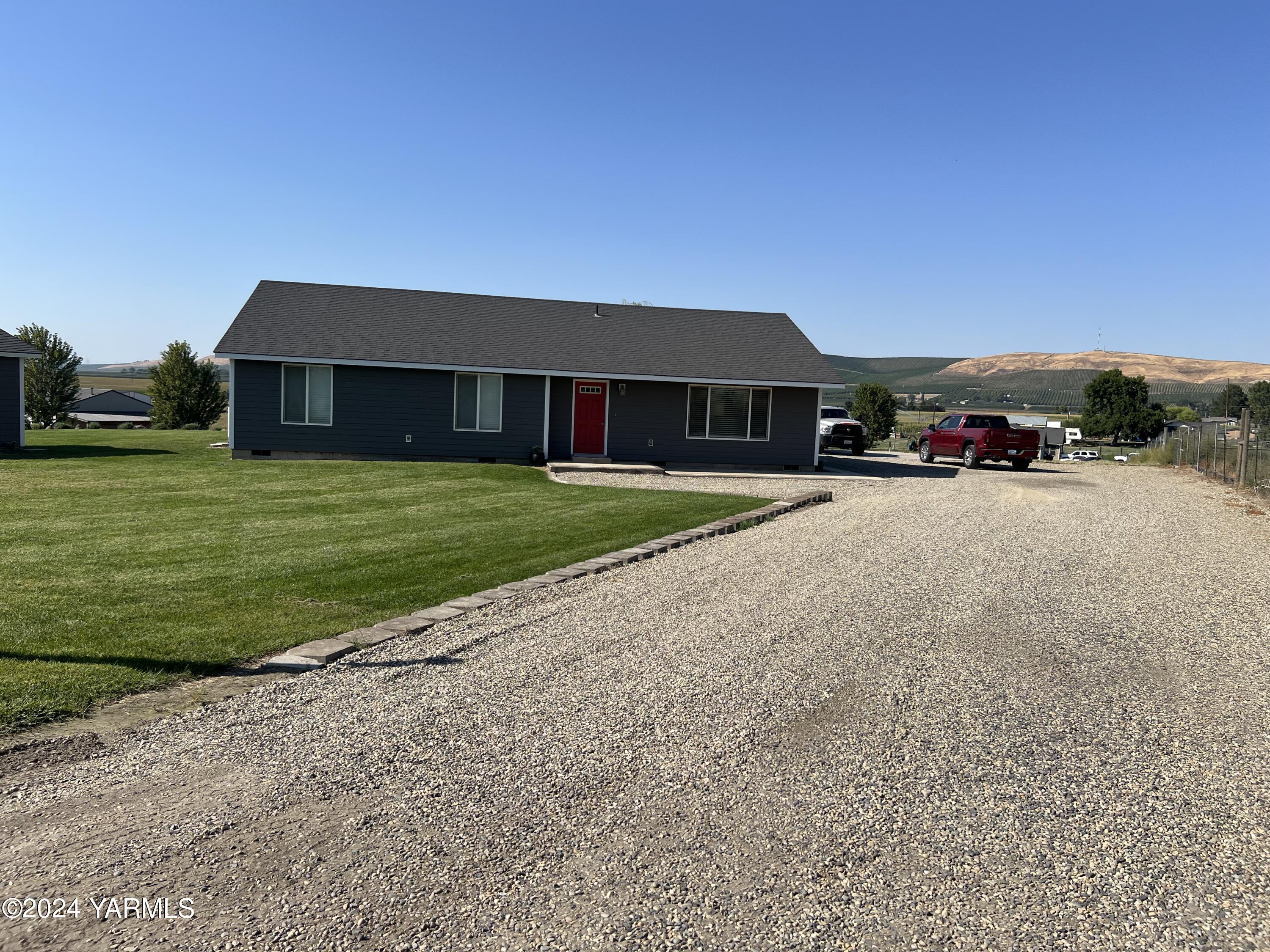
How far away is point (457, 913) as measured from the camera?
2957 mm

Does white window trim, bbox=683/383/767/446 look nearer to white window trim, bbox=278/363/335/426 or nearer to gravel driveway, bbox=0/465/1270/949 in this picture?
white window trim, bbox=278/363/335/426

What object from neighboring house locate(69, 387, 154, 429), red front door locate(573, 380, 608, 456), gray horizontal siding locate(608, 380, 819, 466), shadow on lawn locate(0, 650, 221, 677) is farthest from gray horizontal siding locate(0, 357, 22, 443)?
neighboring house locate(69, 387, 154, 429)

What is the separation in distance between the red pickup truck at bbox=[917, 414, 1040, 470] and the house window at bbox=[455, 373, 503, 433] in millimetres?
14043

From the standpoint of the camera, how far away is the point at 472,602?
7379mm

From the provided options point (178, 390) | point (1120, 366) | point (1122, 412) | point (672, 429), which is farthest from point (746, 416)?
point (1120, 366)

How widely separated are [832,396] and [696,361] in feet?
330

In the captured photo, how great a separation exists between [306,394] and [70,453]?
540cm

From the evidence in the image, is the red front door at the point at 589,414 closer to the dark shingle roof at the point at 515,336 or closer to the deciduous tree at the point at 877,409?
the dark shingle roof at the point at 515,336

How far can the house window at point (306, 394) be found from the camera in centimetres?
2130

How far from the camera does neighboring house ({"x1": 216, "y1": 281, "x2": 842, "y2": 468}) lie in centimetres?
2133

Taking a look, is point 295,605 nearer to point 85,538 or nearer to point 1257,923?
point 85,538

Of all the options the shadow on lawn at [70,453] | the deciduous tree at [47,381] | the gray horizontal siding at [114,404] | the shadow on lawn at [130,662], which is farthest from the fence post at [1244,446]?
the gray horizontal siding at [114,404]

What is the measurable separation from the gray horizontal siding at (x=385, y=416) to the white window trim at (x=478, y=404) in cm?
7

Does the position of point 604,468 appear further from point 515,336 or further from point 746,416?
point 515,336
